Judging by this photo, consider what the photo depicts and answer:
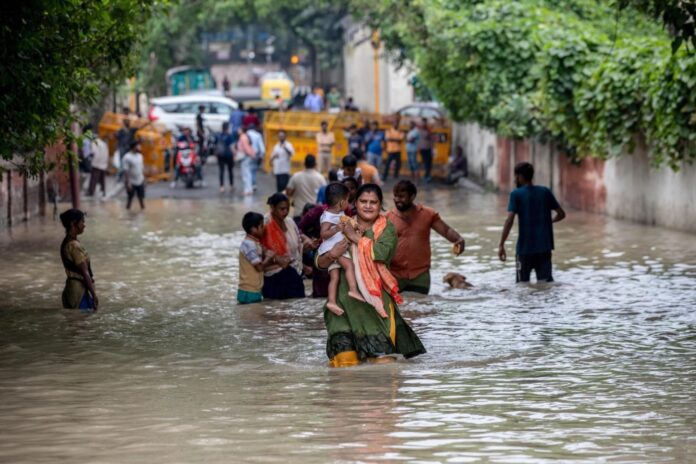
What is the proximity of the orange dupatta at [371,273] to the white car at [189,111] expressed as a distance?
38.6 m

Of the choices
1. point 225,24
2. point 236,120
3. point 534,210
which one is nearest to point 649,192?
point 534,210

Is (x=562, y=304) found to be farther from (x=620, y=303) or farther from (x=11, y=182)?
(x=11, y=182)

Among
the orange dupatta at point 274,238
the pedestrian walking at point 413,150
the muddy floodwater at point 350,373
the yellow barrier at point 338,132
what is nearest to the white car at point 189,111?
the yellow barrier at point 338,132

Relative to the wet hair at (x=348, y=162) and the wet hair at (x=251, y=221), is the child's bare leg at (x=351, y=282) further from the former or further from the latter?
the wet hair at (x=348, y=162)

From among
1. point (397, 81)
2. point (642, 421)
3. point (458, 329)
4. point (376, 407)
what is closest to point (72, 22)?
point (458, 329)

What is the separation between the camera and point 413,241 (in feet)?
49.3

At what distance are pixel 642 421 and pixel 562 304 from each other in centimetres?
634

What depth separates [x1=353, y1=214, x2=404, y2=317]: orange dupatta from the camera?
11.1m

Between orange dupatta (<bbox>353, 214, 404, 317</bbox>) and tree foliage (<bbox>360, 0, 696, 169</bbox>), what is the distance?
36.3 feet

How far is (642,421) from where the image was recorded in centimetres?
906

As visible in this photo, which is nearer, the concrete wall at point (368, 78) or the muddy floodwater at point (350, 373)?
the muddy floodwater at point (350, 373)

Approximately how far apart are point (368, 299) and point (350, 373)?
1.77ft

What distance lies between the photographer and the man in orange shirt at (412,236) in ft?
49.1

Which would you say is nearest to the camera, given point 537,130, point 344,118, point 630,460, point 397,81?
point 630,460
